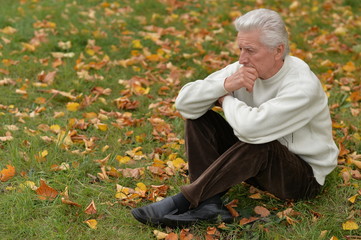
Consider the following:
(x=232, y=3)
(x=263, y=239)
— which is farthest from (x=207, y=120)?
(x=232, y=3)

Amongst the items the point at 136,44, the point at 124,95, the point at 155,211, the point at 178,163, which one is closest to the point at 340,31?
the point at 136,44

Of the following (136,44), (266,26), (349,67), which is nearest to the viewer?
(266,26)


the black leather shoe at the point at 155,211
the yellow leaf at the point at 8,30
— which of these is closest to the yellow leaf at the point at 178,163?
the black leather shoe at the point at 155,211

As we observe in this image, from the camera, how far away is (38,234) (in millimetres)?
2771

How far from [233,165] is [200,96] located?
450mm

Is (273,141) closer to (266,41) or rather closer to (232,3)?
(266,41)

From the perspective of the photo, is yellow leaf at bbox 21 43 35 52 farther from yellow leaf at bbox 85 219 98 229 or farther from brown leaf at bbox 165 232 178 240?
brown leaf at bbox 165 232 178 240

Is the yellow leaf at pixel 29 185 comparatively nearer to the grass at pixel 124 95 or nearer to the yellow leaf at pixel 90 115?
the grass at pixel 124 95

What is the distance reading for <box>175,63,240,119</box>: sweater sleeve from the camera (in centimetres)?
288

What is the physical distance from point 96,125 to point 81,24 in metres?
2.55

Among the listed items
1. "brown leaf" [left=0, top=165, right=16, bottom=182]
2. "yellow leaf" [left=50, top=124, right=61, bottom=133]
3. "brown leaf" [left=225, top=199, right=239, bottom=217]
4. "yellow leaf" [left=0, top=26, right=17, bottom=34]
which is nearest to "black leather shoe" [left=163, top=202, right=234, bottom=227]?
"brown leaf" [left=225, top=199, right=239, bottom=217]

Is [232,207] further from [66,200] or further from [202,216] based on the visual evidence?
[66,200]

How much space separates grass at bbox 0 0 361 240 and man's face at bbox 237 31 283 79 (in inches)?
32.2

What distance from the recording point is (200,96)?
2.90m
